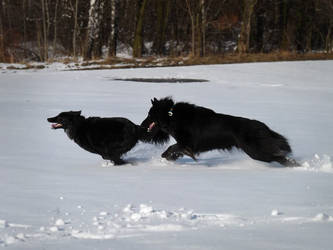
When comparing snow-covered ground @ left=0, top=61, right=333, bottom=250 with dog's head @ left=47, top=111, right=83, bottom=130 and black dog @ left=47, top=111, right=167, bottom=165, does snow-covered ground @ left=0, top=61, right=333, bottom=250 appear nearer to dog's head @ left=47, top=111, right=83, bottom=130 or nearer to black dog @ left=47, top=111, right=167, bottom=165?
black dog @ left=47, top=111, right=167, bottom=165

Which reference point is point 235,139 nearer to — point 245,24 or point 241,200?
point 241,200

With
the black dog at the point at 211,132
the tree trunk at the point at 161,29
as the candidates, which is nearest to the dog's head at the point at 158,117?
the black dog at the point at 211,132

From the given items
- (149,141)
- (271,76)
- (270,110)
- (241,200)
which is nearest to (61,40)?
(271,76)

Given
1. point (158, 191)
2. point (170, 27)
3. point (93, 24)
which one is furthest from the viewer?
point (170, 27)

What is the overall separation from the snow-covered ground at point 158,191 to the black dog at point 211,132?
0.24 meters

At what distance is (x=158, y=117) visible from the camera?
292 inches

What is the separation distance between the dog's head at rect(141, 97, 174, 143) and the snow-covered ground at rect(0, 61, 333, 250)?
0.45 m

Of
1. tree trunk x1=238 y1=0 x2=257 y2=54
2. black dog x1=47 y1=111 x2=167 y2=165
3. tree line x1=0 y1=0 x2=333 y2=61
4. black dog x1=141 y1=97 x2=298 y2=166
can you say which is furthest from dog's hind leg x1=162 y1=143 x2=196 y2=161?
tree line x1=0 y1=0 x2=333 y2=61

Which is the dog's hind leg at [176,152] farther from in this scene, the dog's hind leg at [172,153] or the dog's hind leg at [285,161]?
the dog's hind leg at [285,161]

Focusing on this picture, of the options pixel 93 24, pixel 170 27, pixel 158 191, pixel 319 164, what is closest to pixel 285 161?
pixel 319 164

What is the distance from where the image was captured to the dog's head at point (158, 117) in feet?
24.1

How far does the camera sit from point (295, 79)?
1748 centimetres

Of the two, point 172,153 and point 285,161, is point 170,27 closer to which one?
point 172,153

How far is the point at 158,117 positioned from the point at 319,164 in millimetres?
2268
